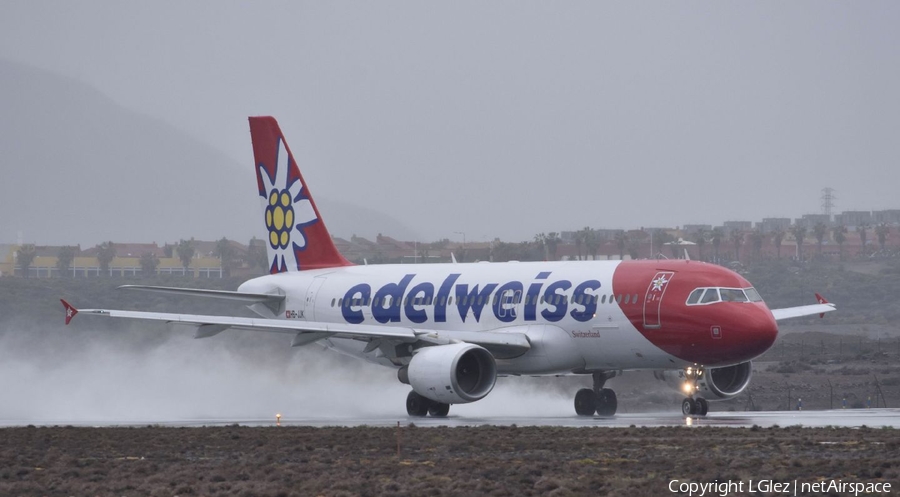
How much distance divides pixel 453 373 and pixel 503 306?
4509mm

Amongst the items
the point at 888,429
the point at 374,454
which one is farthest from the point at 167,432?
the point at 888,429

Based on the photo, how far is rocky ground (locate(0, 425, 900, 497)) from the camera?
18531mm

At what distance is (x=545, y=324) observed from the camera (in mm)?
36312

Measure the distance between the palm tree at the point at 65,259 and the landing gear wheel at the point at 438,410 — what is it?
85.7 metres

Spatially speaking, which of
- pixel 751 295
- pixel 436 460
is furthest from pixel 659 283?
pixel 436 460

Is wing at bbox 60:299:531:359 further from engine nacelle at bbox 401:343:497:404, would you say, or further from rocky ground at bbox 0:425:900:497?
rocky ground at bbox 0:425:900:497

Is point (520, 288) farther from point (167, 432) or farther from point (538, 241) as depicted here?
point (538, 241)

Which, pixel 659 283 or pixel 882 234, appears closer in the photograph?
pixel 659 283

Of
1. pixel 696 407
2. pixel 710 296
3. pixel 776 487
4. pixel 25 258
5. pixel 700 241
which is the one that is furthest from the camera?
pixel 700 241

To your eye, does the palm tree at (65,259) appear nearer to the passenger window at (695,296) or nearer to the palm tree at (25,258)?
the palm tree at (25,258)

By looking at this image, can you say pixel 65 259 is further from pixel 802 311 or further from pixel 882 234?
pixel 882 234

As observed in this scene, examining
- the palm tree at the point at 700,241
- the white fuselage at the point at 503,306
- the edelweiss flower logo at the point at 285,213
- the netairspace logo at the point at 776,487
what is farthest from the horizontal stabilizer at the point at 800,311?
the palm tree at the point at 700,241

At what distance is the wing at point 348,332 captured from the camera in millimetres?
35281

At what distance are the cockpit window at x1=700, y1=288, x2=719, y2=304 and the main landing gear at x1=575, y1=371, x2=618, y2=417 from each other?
4903 millimetres
